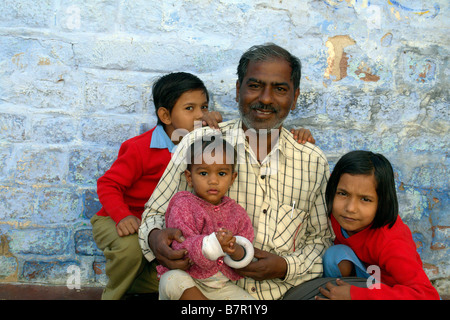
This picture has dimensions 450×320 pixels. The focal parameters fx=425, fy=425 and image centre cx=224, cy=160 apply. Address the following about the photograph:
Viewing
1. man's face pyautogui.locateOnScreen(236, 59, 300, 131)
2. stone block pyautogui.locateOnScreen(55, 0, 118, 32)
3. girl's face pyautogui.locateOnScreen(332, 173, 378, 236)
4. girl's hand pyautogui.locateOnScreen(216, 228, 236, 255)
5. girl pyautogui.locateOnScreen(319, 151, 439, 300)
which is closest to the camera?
girl's hand pyautogui.locateOnScreen(216, 228, 236, 255)

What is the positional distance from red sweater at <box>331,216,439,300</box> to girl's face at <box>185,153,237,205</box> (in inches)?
31.6

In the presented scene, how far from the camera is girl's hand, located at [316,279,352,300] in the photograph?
2117 mm

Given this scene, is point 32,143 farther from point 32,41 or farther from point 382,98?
point 382,98

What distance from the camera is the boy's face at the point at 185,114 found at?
293 cm

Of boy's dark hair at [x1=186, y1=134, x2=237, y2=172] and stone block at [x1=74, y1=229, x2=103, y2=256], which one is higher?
boy's dark hair at [x1=186, y1=134, x2=237, y2=172]

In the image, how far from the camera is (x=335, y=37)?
302 cm

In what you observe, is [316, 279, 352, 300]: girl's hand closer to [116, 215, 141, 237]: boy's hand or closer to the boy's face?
[116, 215, 141, 237]: boy's hand

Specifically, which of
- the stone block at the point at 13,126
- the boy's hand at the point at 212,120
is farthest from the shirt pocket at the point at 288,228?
the stone block at the point at 13,126

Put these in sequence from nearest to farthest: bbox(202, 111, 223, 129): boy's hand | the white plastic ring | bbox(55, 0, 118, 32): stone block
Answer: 1. the white plastic ring
2. bbox(202, 111, 223, 129): boy's hand
3. bbox(55, 0, 118, 32): stone block

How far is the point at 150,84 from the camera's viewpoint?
9.89 feet

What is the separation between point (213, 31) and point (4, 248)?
213 cm

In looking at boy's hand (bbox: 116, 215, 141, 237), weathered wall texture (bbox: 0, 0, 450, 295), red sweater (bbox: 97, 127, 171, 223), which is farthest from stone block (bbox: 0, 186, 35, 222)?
boy's hand (bbox: 116, 215, 141, 237)

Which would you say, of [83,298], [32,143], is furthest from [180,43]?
[83,298]

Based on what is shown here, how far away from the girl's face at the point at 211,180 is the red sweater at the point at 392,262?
804 millimetres
